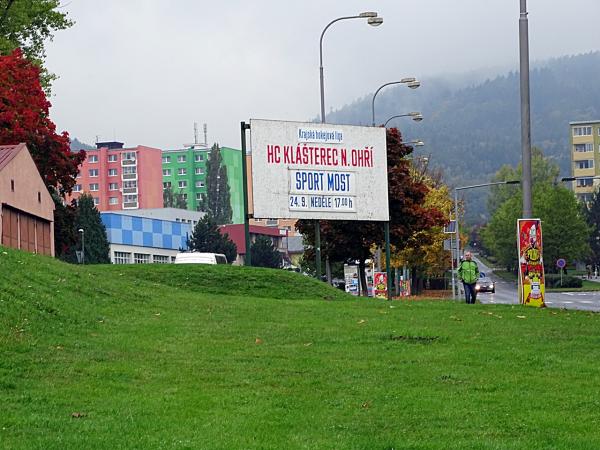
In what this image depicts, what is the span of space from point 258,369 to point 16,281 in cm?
615

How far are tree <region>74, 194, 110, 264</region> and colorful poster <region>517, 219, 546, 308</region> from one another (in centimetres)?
7972

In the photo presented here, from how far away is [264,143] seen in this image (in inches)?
1323

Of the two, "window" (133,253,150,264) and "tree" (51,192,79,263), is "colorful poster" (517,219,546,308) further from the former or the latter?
"window" (133,253,150,264)

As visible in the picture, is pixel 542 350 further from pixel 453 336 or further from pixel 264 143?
pixel 264 143

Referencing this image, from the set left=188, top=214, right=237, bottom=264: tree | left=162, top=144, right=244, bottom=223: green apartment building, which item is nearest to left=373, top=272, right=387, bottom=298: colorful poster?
left=188, top=214, right=237, bottom=264: tree

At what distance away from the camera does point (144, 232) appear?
118188mm

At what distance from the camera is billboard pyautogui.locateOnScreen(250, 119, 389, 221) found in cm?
3359

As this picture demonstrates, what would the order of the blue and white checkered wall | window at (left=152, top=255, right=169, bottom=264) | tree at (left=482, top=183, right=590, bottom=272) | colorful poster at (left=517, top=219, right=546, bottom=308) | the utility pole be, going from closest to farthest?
colorful poster at (left=517, top=219, right=546, bottom=308), the utility pole, tree at (left=482, top=183, right=590, bottom=272), the blue and white checkered wall, window at (left=152, top=255, right=169, bottom=264)

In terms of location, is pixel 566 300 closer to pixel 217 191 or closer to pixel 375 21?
pixel 375 21

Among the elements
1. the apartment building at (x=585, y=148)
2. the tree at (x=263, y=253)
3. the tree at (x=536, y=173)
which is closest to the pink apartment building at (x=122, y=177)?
the tree at (x=263, y=253)

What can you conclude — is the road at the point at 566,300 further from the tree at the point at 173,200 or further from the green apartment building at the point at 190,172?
the green apartment building at the point at 190,172

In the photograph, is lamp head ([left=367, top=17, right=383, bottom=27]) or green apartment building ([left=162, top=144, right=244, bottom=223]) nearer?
lamp head ([left=367, top=17, right=383, bottom=27])

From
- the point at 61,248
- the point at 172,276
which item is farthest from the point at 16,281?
the point at 61,248

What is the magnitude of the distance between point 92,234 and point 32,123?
56966mm
